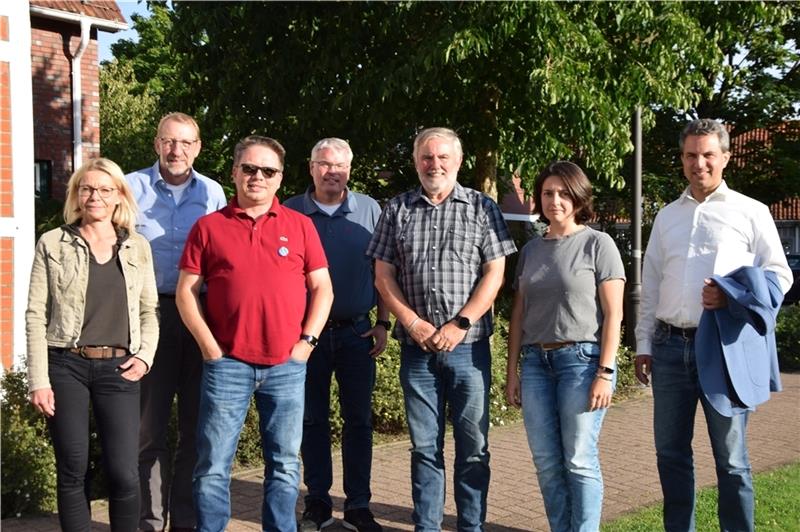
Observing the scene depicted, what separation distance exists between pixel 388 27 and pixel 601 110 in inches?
94.6

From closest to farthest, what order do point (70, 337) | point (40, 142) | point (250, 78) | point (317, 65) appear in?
point (70, 337)
point (317, 65)
point (250, 78)
point (40, 142)

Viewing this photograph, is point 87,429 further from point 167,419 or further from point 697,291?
point 697,291

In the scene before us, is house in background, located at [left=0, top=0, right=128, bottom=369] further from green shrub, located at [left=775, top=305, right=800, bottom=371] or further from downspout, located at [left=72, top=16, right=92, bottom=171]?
green shrub, located at [left=775, top=305, right=800, bottom=371]

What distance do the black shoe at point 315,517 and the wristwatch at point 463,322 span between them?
1.44 metres

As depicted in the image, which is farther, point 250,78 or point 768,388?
point 250,78

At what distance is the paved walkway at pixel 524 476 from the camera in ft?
17.1

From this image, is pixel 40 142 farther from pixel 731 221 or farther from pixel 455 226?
pixel 731 221

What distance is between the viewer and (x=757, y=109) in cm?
1791

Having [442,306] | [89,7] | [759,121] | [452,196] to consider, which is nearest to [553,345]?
[442,306]

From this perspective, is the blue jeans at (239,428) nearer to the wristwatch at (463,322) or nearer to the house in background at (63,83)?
the wristwatch at (463,322)

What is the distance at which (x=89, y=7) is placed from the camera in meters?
13.0

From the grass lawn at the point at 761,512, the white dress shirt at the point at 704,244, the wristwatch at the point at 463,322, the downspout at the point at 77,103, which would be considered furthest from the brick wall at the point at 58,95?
the white dress shirt at the point at 704,244

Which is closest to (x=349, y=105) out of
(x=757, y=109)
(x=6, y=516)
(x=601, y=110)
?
(x=601, y=110)

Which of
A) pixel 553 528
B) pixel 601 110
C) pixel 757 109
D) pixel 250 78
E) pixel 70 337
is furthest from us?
pixel 757 109
